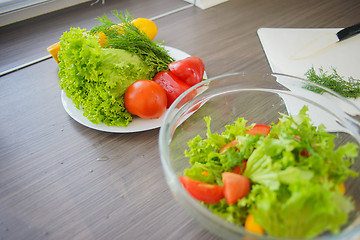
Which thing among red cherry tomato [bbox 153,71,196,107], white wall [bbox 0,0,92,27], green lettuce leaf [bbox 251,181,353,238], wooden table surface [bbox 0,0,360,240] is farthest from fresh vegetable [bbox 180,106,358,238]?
white wall [bbox 0,0,92,27]

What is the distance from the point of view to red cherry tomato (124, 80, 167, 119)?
0.79 metres

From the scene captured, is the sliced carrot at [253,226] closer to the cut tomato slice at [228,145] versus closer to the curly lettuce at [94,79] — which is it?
the cut tomato slice at [228,145]

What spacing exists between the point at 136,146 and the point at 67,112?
254 mm

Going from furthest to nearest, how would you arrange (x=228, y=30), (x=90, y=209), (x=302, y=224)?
(x=228, y=30), (x=90, y=209), (x=302, y=224)

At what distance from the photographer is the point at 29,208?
0.65 metres

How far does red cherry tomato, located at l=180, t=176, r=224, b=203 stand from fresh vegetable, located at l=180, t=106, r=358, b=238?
0.01m

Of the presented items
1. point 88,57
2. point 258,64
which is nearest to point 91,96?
point 88,57

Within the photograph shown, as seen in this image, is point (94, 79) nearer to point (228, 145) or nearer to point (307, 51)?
point (228, 145)

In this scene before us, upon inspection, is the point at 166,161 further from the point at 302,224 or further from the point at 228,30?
the point at 228,30

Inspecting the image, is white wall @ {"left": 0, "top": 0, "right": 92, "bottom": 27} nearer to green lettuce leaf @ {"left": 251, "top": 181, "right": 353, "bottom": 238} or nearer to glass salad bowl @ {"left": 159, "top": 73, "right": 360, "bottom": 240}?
glass salad bowl @ {"left": 159, "top": 73, "right": 360, "bottom": 240}

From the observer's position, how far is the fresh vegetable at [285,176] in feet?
1.40

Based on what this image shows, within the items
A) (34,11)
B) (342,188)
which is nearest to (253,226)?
(342,188)

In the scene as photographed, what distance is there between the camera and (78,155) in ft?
2.53

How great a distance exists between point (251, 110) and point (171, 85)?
0.25 meters
